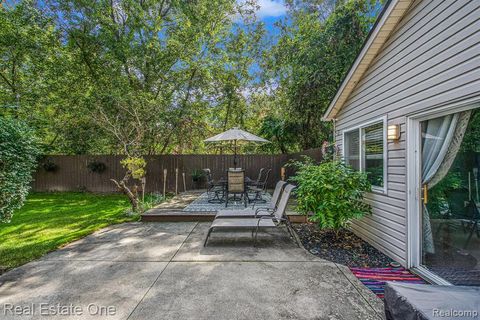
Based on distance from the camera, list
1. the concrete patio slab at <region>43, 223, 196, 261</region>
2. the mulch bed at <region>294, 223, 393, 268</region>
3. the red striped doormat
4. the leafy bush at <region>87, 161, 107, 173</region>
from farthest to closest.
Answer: the leafy bush at <region>87, 161, 107, 173</region> → the concrete patio slab at <region>43, 223, 196, 261</region> → the mulch bed at <region>294, 223, 393, 268</region> → the red striped doormat

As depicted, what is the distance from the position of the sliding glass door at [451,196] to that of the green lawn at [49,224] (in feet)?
19.1

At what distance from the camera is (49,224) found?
5.77 metres

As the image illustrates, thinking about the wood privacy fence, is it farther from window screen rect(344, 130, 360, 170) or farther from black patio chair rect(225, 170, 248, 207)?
window screen rect(344, 130, 360, 170)

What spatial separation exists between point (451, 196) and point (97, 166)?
12.4 m

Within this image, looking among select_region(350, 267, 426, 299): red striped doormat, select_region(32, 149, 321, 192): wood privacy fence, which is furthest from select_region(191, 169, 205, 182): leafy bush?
select_region(350, 267, 426, 299): red striped doormat

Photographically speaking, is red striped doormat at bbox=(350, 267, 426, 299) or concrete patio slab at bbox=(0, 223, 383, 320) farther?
red striped doormat at bbox=(350, 267, 426, 299)

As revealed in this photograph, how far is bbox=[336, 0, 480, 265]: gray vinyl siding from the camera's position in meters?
2.49

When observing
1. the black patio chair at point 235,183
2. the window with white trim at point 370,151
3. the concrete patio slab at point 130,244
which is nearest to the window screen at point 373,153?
the window with white trim at point 370,151

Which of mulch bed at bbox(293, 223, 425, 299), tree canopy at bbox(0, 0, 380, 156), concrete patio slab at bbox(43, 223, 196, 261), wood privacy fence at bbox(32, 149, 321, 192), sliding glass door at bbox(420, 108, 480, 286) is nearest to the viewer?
sliding glass door at bbox(420, 108, 480, 286)

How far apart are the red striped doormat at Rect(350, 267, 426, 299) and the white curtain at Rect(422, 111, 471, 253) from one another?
43 cm

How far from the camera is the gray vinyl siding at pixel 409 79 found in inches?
98.0

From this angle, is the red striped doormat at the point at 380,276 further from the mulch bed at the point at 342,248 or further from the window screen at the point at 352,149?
the window screen at the point at 352,149

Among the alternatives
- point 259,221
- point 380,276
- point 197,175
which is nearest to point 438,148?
point 380,276

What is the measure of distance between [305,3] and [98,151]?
41.1 feet
